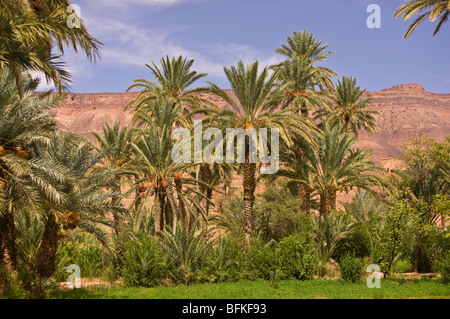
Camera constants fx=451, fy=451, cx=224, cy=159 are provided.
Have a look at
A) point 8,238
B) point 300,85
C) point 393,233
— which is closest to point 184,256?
point 8,238

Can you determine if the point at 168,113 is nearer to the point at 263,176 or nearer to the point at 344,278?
the point at 263,176

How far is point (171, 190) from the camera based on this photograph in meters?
20.8

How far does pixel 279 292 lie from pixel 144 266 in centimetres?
514

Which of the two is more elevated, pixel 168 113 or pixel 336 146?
pixel 168 113

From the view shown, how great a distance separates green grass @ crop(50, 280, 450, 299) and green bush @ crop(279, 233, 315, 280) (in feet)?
6.25

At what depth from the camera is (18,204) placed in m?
12.4

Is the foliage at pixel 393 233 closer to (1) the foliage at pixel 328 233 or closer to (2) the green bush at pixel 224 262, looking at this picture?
(1) the foliage at pixel 328 233

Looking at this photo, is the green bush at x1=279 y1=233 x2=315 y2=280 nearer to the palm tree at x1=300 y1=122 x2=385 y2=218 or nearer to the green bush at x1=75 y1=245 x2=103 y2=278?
the palm tree at x1=300 y1=122 x2=385 y2=218

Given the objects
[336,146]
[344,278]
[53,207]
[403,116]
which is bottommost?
[344,278]

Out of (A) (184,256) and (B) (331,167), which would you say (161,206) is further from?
(B) (331,167)

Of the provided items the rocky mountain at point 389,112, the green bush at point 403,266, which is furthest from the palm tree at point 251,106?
the rocky mountain at point 389,112
